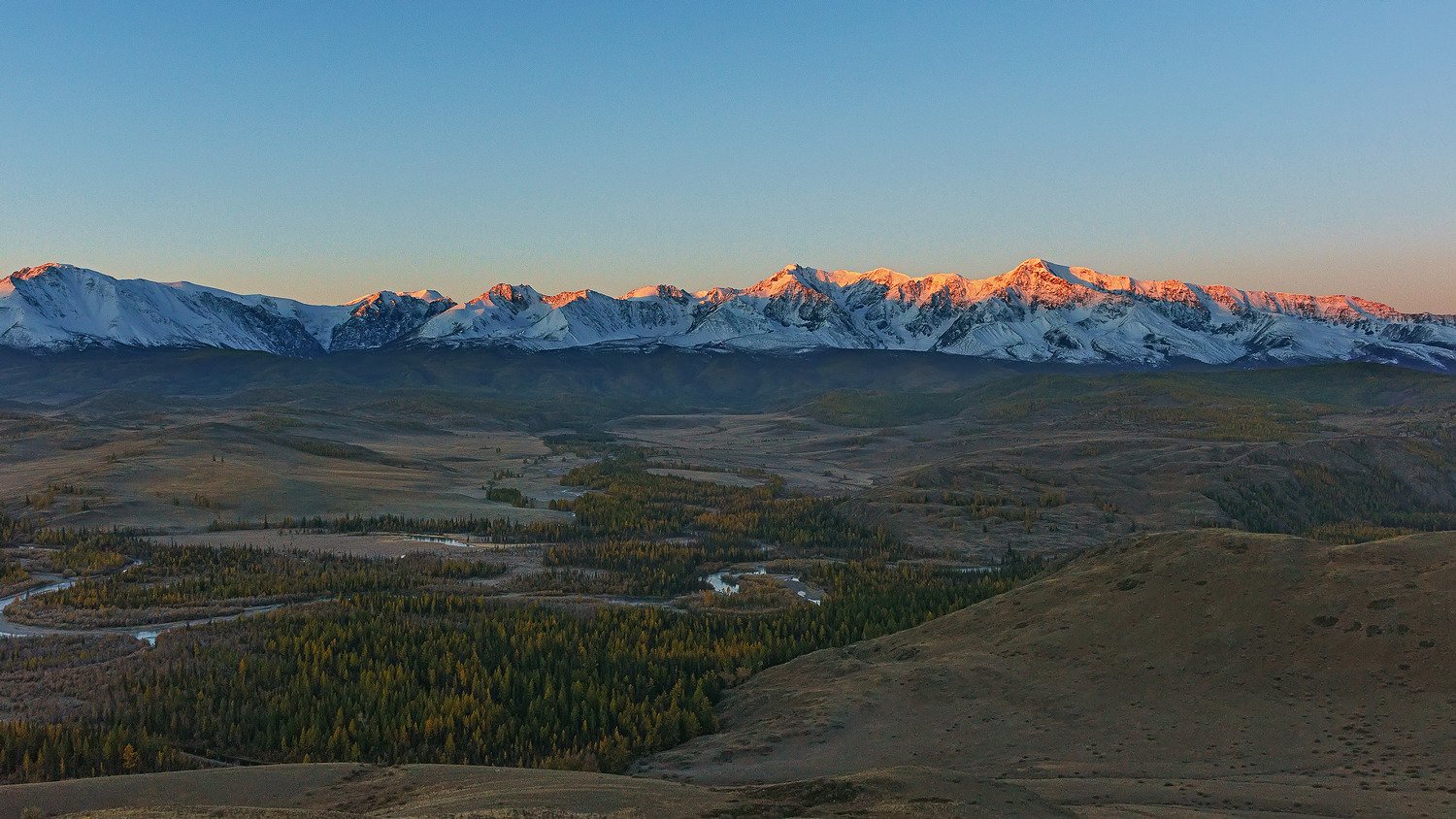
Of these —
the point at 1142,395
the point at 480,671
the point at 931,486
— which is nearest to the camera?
the point at 480,671

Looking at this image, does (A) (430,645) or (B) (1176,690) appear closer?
(B) (1176,690)

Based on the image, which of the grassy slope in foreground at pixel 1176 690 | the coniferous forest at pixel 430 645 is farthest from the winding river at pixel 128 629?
the grassy slope in foreground at pixel 1176 690

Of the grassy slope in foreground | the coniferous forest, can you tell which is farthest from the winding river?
the grassy slope in foreground

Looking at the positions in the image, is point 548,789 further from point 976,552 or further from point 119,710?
point 976,552

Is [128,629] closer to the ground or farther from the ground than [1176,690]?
closer to the ground

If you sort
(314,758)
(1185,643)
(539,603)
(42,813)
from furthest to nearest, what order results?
(539,603) < (1185,643) < (314,758) < (42,813)

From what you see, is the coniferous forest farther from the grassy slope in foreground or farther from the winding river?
the grassy slope in foreground

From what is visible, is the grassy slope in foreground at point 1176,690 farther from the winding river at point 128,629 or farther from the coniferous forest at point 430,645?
the winding river at point 128,629

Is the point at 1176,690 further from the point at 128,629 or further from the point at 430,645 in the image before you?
the point at 128,629

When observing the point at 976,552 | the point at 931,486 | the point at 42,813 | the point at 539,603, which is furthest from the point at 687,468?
the point at 42,813

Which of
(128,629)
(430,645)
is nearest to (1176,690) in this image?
(430,645)

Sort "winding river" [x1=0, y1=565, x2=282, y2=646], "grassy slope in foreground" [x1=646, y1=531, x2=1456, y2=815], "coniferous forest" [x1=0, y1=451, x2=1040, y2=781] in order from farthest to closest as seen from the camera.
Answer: "winding river" [x1=0, y1=565, x2=282, y2=646], "coniferous forest" [x1=0, y1=451, x2=1040, y2=781], "grassy slope in foreground" [x1=646, y1=531, x2=1456, y2=815]
